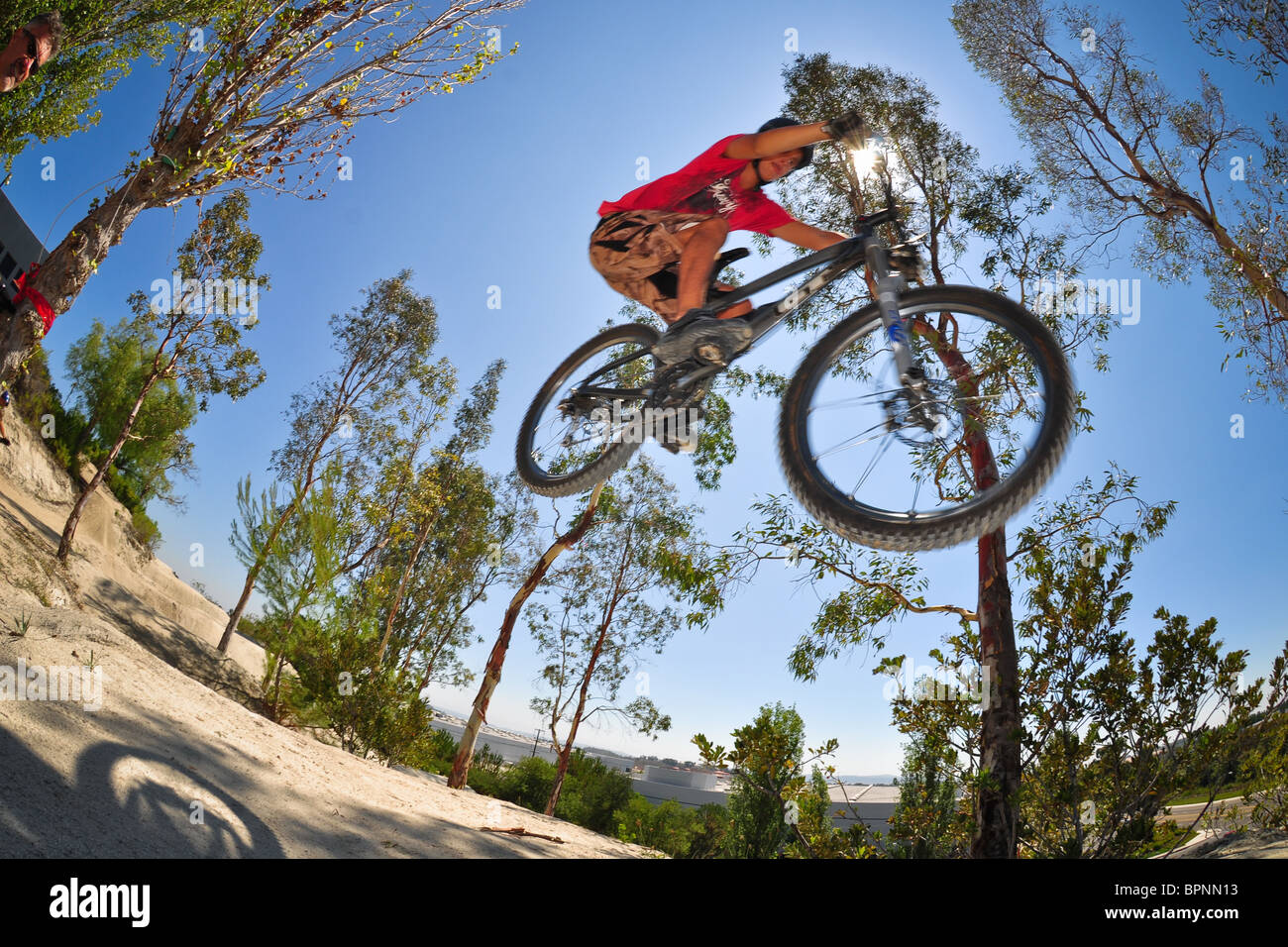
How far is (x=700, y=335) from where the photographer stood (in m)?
2.99

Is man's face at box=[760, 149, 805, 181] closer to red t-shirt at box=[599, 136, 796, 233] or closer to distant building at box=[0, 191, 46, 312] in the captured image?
red t-shirt at box=[599, 136, 796, 233]

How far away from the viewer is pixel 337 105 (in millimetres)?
5566

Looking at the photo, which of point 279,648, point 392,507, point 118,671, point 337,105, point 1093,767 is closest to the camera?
point 118,671

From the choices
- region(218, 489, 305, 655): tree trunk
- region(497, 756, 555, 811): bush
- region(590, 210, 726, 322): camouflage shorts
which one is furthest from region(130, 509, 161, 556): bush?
region(590, 210, 726, 322): camouflage shorts

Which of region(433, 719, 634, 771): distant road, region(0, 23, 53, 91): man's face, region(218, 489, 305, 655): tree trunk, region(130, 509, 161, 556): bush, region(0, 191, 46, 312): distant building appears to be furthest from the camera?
region(130, 509, 161, 556): bush

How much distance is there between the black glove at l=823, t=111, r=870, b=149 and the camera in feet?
8.20

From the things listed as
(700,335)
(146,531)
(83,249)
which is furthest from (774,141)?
(146,531)

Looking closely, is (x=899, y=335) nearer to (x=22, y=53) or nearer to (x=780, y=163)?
(x=780, y=163)

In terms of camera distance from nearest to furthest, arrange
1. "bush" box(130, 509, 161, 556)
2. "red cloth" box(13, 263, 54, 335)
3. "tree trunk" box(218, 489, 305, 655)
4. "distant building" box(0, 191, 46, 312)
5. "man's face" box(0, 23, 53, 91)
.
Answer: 1. "man's face" box(0, 23, 53, 91)
2. "red cloth" box(13, 263, 54, 335)
3. "tree trunk" box(218, 489, 305, 655)
4. "distant building" box(0, 191, 46, 312)
5. "bush" box(130, 509, 161, 556)

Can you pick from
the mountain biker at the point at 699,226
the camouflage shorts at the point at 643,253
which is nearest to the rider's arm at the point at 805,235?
the mountain biker at the point at 699,226
